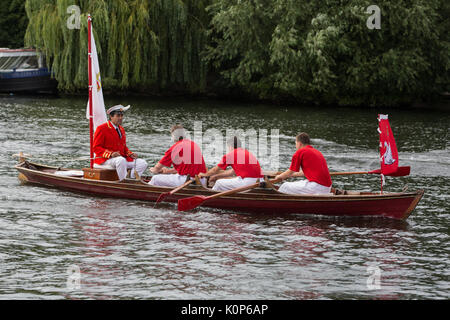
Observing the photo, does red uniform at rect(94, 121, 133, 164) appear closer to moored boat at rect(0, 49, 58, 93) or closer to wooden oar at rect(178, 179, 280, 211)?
wooden oar at rect(178, 179, 280, 211)

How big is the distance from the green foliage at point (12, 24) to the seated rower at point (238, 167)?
36977 mm

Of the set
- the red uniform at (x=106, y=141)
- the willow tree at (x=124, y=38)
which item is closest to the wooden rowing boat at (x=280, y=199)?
the red uniform at (x=106, y=141)

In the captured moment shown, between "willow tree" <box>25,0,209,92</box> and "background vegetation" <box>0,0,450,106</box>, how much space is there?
5 cm

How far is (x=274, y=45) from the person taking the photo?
37375 mm

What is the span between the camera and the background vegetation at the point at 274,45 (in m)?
37.1

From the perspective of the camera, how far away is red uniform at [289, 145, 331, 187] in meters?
14.6

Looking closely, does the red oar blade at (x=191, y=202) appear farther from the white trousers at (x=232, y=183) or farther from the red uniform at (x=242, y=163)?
the red uniform at (x=242, y=163)

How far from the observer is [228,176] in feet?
53.1

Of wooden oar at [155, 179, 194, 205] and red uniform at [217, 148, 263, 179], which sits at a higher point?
red uniform at [217, 148, 263, 179]

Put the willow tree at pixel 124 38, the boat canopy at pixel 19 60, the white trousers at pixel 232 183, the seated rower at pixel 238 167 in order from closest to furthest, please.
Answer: the seated rower at pixel 238 167, the white trousers at pixel 232 183, the willow tree at pixel 124 38, the boat canopy at pixel 19 60

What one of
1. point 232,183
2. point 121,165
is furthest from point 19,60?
point 232,183

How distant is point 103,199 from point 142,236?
3.65 meters

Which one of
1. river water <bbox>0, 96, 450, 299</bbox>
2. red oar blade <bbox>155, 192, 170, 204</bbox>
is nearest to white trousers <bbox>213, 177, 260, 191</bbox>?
river water <bbox>0, 96, 450, 299</bbox>
